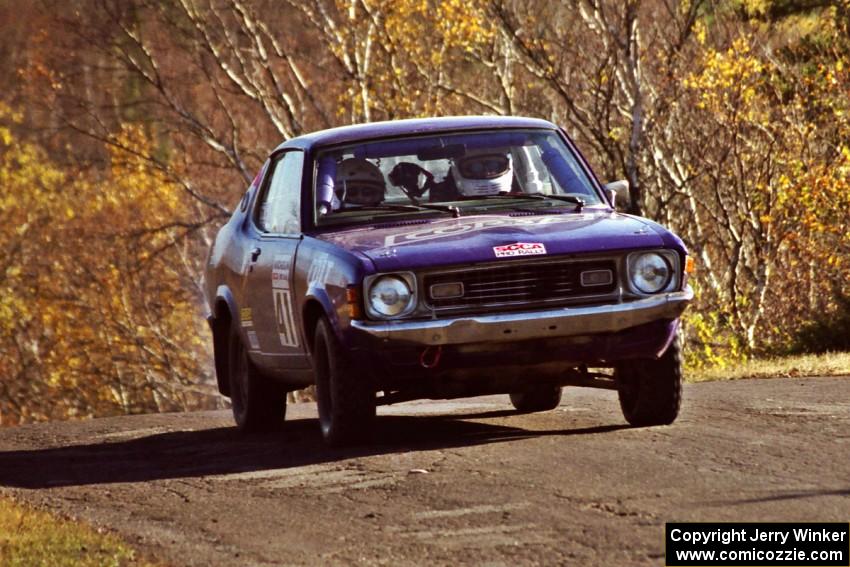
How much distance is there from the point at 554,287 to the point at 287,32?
29910 mm

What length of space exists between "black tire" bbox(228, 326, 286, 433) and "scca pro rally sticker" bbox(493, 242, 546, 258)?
9.18ft

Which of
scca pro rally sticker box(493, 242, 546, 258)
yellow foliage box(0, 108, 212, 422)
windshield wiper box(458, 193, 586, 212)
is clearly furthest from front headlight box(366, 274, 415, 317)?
yellow foliage box(0, 108, 212, 422)

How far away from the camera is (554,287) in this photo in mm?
9258

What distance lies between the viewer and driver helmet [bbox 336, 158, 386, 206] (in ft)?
33.7

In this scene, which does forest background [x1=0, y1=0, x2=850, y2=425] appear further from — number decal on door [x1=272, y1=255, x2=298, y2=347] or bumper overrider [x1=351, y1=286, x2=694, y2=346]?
bumper overrider [x1=351, y1=286, x2=694, y2=346]

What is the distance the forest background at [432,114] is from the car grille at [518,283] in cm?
834

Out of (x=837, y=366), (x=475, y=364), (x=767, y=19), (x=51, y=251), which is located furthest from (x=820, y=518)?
(x=51, y=251)

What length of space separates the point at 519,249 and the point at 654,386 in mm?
1163

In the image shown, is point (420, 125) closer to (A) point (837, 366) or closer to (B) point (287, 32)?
(A) point (837, 366)

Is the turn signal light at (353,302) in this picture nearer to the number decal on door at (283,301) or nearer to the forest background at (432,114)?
the number decal on door at (283,301)

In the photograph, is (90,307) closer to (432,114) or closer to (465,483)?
(432,114)

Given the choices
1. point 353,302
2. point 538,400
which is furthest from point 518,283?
point 538,400

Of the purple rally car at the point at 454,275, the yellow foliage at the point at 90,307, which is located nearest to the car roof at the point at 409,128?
the purple rally car at the point at 454,275

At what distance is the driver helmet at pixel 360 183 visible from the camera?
10273 millimetres
